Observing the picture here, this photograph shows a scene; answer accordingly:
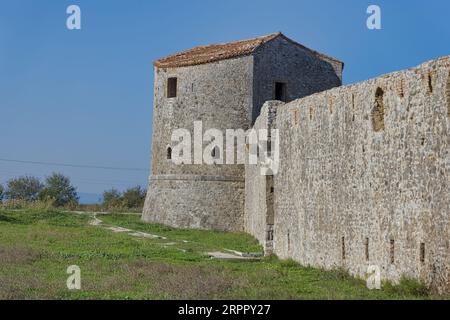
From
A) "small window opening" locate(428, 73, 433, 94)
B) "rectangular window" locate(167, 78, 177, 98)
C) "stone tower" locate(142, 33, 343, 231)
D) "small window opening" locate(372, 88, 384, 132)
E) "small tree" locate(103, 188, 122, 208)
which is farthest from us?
"small tree" locate(103, 188, 122, 208)

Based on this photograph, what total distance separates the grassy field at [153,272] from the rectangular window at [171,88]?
9.26 meters

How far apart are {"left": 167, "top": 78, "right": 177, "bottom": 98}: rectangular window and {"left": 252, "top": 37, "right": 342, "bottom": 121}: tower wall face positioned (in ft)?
14.4

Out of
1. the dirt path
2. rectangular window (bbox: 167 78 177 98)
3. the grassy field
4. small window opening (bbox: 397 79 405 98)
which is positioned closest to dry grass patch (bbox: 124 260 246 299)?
the grassy field

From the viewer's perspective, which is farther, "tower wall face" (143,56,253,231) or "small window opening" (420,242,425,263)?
"tower wall face" (143,56,253,231)

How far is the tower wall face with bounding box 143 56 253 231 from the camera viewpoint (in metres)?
28.9

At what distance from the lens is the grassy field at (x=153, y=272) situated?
11.0 m

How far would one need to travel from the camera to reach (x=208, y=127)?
29297 mm

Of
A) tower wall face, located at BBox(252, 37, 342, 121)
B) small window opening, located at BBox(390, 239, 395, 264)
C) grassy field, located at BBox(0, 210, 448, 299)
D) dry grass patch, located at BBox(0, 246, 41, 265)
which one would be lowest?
grassy field, located at BBox(0, 210, 448, 299)

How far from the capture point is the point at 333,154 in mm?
14547

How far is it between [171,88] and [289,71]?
5.58 m

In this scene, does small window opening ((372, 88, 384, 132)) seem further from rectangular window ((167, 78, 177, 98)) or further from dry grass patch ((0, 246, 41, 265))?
rectangular window ((167, 78, 177, 98))

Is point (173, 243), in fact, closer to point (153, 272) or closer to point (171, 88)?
point (153, 272)
